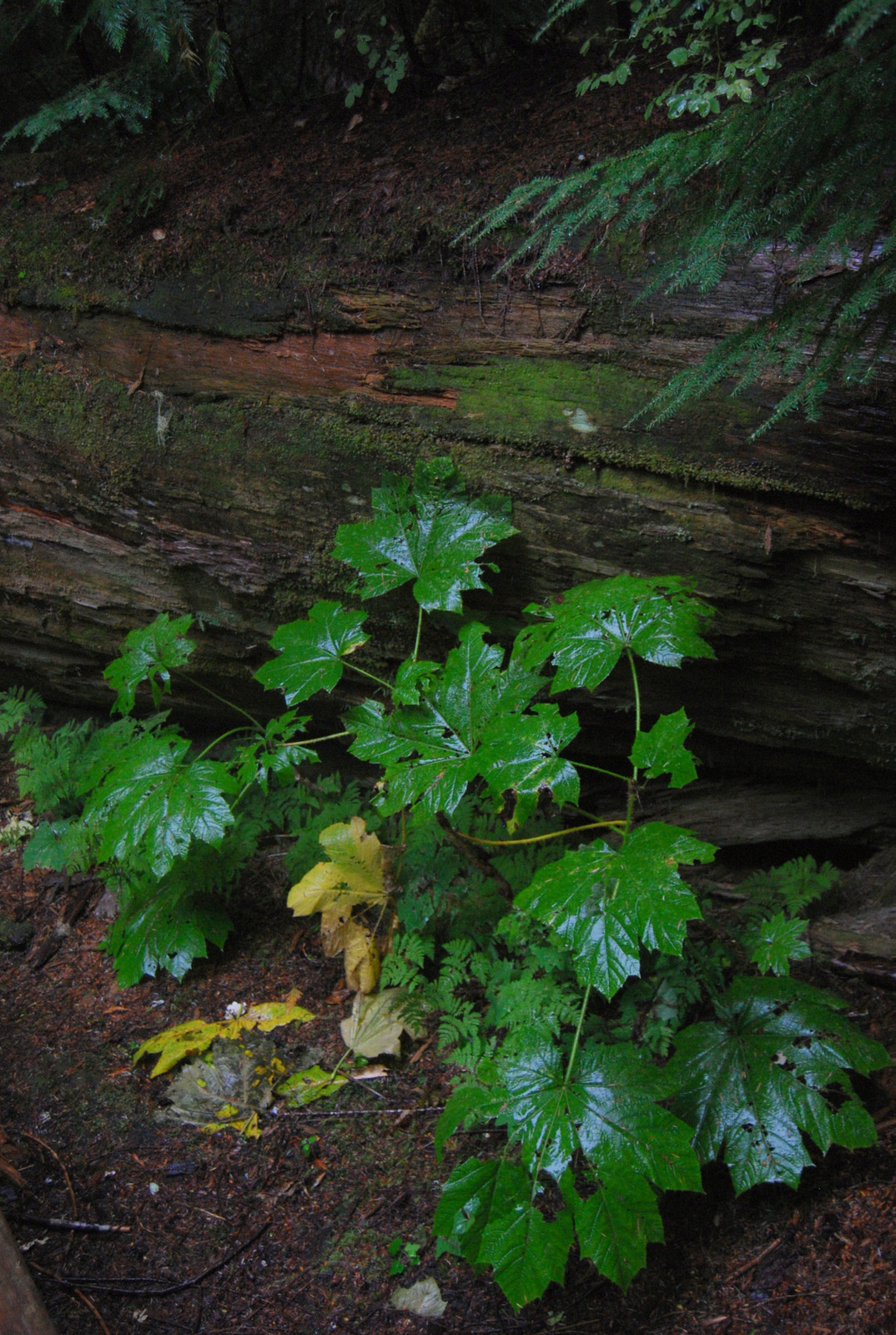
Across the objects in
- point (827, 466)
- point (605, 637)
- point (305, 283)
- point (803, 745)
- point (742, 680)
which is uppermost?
point (305, 283)

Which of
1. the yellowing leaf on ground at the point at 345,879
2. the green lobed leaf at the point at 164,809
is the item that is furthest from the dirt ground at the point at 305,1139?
the green lobed leaf at the point at 164,809

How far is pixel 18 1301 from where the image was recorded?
5.86ft

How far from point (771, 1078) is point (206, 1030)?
6.43 ft

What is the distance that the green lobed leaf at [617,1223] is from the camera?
77.4 inches

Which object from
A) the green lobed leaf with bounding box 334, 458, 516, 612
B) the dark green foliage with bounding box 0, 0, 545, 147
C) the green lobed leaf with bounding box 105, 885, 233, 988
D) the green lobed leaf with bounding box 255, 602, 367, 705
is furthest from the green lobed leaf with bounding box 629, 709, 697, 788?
the dark green foliage with bounding box 0, 0, 545, 147

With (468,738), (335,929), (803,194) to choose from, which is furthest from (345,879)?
(803,194)

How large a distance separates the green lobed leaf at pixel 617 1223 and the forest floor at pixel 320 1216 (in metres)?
0.32

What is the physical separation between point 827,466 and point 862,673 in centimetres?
77

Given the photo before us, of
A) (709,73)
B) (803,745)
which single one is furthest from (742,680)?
(709,73)

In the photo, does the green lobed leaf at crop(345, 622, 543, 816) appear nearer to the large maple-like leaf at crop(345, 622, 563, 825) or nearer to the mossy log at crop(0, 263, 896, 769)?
the large maple-like leaf at crop(345, 622, 563, 825)

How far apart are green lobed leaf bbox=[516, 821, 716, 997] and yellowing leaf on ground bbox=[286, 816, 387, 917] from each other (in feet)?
3.97

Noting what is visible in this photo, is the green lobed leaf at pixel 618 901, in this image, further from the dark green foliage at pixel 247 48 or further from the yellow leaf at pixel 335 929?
the dark green foliage at pixel 247 48

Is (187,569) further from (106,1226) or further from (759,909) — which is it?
(759,909)

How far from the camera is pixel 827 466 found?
268 cm
